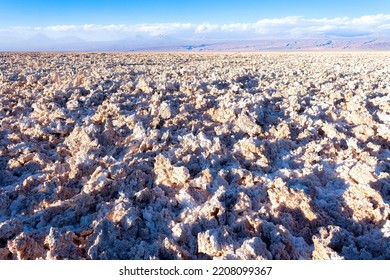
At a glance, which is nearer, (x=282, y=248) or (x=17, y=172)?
(x=282, y=248)

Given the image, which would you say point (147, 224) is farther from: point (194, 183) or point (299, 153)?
point (299, 153)

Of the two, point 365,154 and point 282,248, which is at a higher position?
point 365,154

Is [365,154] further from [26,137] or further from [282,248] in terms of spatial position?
[26,137]

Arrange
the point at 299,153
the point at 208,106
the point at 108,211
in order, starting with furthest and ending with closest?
the point at 208,106 → the point at 299,153 → the point at 108,211

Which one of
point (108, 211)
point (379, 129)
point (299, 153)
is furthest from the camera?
point (379, 129)
